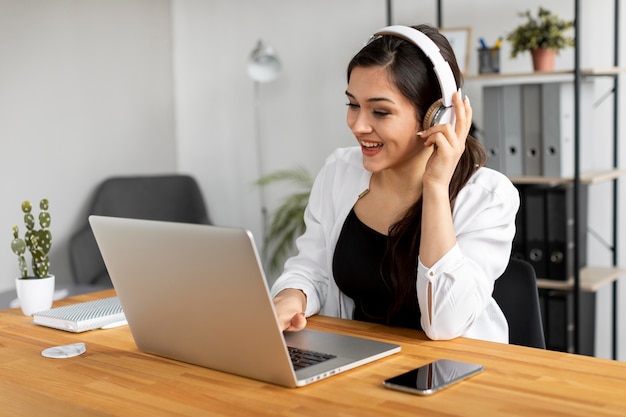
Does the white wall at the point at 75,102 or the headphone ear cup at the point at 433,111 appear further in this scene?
the white wall at the point at 75,102

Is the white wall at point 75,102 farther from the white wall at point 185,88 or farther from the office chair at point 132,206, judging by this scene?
the office chair at point 132,206

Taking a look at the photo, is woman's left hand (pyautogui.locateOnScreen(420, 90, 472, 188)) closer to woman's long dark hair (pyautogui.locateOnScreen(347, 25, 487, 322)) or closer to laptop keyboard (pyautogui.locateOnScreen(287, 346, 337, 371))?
woman's long dark hair (pyautogui.locateOnScreen(347, 25, 487, 322))

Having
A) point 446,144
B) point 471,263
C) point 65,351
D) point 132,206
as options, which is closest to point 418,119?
point 446,144

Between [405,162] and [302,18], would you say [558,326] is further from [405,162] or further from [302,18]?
[302,18]

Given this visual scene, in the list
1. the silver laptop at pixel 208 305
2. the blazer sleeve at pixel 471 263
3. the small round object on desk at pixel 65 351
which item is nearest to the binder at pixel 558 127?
the blazer sleeve at pixel 471 263

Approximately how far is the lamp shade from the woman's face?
2.30 m

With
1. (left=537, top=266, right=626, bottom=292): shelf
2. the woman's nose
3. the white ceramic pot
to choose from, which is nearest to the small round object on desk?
the white ceramic pot

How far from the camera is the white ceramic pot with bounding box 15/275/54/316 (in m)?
1.85

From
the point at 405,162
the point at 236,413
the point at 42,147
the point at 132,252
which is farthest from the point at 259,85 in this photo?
the point at 236,413

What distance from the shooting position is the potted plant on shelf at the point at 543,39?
3174 mm

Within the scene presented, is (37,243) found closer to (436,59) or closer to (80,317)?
(80,317)

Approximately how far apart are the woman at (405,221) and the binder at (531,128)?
4.30ft

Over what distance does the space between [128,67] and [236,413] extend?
3577mm

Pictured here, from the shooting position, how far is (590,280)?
317cm
